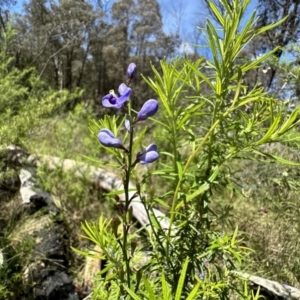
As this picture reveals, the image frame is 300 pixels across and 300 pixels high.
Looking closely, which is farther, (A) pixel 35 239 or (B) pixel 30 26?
(B) pixel 30 26

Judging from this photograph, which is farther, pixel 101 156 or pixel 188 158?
pixel 101 156

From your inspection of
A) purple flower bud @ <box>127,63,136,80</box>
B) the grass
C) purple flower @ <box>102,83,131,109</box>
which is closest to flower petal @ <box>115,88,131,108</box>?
purple flower @ <box>102,83,131,109</box>

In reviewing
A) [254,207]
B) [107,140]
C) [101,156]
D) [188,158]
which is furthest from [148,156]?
[101,156]

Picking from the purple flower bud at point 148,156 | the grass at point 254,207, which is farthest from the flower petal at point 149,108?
the grass at point 254,207

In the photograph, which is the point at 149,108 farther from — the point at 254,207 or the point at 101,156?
the point at 101,156

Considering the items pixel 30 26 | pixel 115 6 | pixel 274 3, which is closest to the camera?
pixel 274 3

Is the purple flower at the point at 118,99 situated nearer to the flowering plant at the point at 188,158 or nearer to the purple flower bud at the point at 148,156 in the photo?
the flowering plant at the point at 188,158

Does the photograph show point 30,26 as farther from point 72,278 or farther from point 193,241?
point 193,241

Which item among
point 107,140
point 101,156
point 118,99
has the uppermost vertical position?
point 118,99

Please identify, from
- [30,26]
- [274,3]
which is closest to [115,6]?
[30,26]

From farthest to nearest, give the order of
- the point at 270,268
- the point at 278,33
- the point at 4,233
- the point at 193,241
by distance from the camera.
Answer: the point at 278,33, the point at 4,233, the point at 270,268, the point at 193,241

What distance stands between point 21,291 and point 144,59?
24.6 metres

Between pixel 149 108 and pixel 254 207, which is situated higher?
pixel 149 108

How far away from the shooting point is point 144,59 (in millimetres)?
26281
